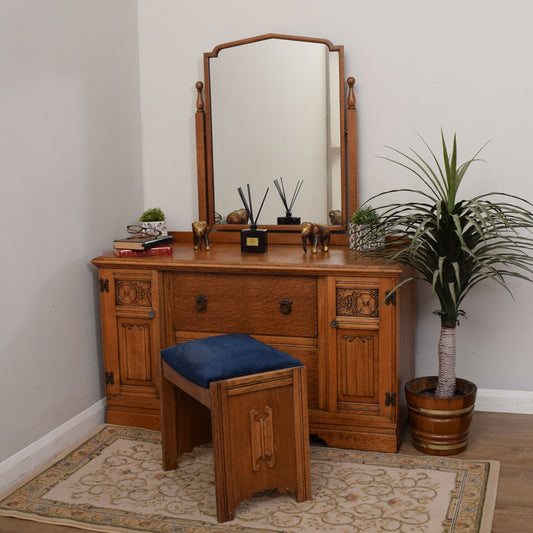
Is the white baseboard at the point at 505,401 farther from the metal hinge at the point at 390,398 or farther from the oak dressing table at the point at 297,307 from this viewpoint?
the metal hinge at the point at 390,398

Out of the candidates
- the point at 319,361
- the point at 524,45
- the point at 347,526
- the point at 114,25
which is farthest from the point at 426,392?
the point at 114,25

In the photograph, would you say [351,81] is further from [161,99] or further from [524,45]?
[161,99]

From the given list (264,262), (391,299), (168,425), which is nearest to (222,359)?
(168,425)

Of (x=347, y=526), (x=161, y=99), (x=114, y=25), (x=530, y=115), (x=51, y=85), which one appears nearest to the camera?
(x=347, y=526)

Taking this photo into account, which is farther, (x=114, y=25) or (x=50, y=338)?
(x=114, y=25)

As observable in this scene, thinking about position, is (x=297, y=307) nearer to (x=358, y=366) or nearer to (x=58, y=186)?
(x=358, y=366)

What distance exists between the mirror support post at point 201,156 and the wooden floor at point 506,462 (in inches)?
57.3

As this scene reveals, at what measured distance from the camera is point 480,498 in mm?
2543

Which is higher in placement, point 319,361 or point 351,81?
→ point 351,81

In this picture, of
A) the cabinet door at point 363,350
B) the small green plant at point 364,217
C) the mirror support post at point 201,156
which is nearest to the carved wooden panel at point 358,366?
the cabinet door at point 363,350

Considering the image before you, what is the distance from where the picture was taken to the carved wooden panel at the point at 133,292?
10.4 ft

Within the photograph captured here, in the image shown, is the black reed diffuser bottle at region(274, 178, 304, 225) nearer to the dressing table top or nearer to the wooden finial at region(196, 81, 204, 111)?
the dressing table top

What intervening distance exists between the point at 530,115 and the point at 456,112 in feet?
1.05

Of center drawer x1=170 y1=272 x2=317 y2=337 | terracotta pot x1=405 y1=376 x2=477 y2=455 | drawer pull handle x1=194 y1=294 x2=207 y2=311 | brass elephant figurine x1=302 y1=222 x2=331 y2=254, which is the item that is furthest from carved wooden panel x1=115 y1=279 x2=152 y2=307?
terracotta pot x1=405 y1=376 x2=477 y2=455
